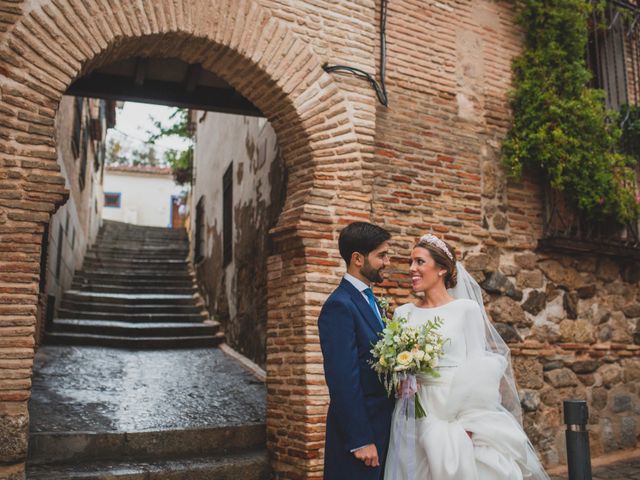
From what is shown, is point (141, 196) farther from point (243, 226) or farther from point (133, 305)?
point (243, 226)

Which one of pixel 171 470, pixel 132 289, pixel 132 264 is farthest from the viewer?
pixel 132 264

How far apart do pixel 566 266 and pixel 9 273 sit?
215 inches

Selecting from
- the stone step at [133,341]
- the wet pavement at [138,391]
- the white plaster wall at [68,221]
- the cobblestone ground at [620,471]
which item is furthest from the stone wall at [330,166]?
the stone step at [133,341]

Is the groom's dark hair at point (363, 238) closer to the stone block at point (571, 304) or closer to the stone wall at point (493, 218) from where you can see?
the stone wall at point (493, 218)

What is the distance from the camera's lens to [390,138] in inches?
237

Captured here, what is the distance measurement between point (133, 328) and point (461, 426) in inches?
314

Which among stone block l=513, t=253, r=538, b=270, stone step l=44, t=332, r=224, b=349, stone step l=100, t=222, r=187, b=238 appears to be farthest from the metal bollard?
stone step l=100, t=222, r=187, b=238

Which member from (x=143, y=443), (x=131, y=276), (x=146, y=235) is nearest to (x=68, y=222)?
(x=131, y=276)

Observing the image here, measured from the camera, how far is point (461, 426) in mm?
3139

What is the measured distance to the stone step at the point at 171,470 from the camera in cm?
469

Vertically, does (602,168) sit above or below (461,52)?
below

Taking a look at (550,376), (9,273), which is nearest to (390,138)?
(550,376)

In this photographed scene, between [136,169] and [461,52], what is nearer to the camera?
[461,52]

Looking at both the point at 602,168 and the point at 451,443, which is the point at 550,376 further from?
the point at 451,443
